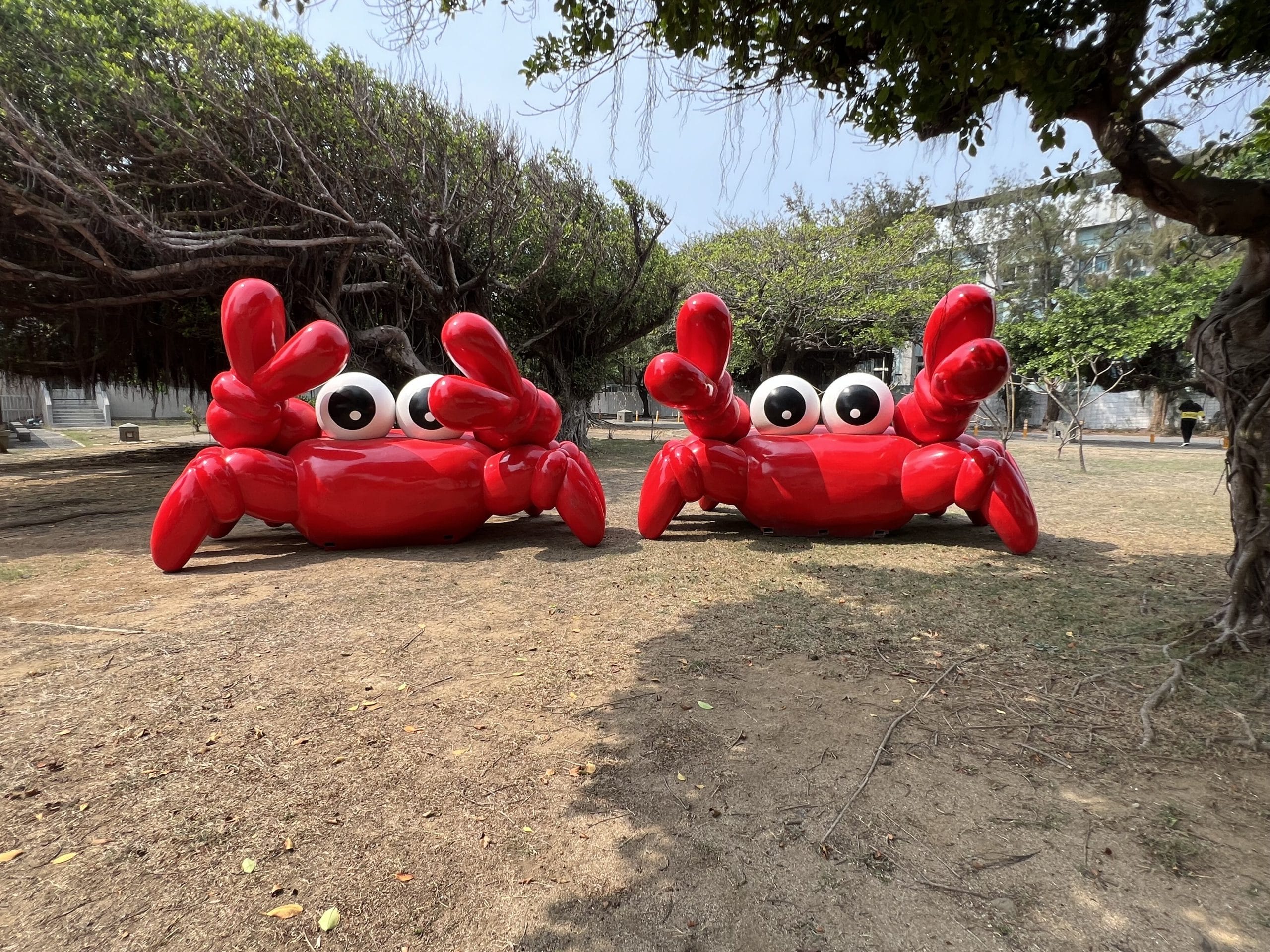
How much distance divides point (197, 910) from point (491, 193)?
38.7 ft

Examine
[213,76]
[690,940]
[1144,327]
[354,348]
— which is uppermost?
[213,76]

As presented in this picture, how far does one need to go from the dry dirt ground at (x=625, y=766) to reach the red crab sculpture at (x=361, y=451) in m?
0.74

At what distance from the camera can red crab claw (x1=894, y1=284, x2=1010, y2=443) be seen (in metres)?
4.98

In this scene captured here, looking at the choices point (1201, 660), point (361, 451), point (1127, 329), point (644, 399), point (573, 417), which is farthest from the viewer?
point (644, 399)

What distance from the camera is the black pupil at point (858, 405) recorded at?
5.90 metres

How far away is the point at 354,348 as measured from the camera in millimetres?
11102

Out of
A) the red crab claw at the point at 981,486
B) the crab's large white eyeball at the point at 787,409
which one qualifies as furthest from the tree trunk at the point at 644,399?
the red crab claw at the point at 981,486

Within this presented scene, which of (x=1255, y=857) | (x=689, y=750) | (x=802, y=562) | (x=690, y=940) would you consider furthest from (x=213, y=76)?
(x=1255, y=857)

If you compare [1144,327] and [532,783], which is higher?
[1144,327]

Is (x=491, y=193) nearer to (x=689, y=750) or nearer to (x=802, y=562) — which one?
(x=802, y=562)

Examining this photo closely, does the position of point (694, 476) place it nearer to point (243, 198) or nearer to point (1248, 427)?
point (1248, 427)

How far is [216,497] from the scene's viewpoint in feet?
16.9

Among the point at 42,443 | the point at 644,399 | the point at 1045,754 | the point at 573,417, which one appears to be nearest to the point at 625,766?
the point at 1045,754

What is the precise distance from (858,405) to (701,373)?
5.47 ft
